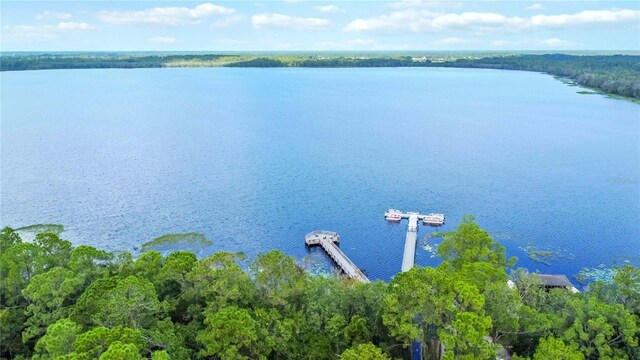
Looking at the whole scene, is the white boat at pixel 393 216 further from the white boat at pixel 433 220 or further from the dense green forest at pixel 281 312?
the dense green forest at pixel 281 312

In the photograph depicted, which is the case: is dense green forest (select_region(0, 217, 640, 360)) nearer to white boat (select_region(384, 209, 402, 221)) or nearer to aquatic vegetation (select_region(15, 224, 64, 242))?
aquatic vegetation (select_region(15, 224, 64, 242))

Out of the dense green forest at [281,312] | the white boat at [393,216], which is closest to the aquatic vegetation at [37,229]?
the dense green forest at [281,312]

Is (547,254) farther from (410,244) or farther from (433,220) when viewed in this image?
(410,244)

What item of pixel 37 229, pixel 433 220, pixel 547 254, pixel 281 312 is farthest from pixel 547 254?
pixel 37 229

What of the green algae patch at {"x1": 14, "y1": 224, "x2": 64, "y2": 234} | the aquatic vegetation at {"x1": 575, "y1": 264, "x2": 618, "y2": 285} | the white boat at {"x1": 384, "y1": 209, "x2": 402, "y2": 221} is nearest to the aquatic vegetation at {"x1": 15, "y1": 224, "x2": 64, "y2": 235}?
the green algae patch at {"x1": 14, "y1": 224, "x2": 64, "y2": 234}

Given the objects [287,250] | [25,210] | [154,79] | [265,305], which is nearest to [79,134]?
[25,210]

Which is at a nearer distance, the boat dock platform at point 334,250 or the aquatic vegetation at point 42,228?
the boat dock platform at point 334,250
